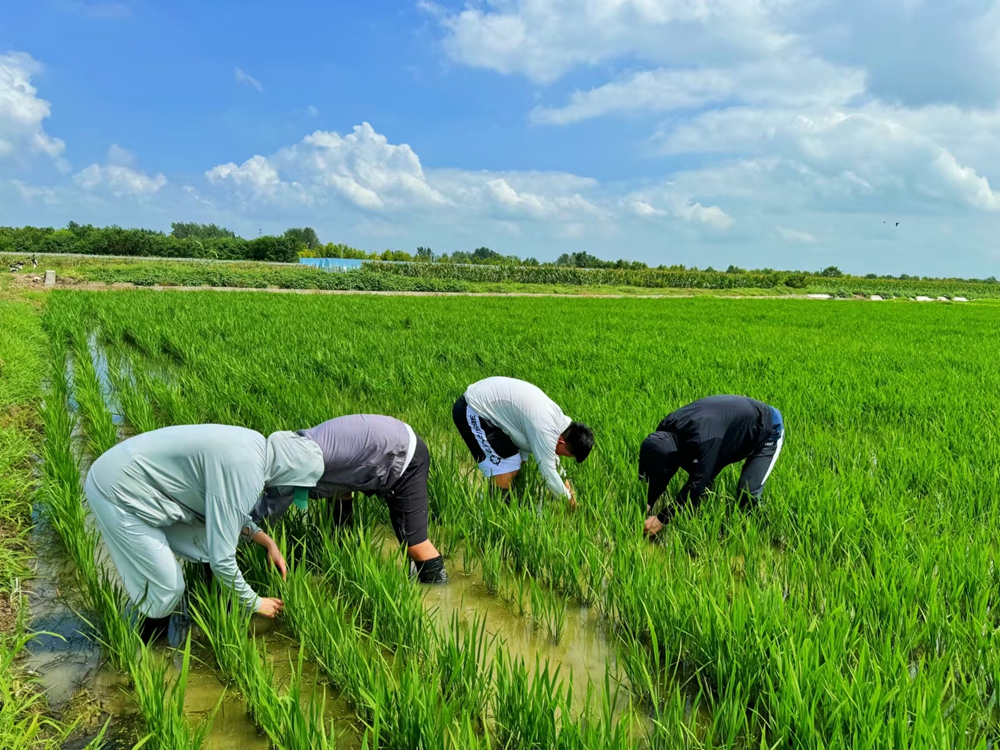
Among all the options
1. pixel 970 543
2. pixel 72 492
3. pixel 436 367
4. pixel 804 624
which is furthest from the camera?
pixel 436 367

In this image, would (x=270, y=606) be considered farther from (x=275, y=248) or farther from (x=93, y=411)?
(x=275, y=248)

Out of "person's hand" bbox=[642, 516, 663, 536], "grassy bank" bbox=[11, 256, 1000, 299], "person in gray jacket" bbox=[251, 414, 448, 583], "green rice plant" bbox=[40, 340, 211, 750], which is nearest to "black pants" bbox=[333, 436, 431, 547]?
"person in gray jacket" bbox=[251, 414, 448, 583]

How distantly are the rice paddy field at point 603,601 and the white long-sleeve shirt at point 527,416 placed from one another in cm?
24

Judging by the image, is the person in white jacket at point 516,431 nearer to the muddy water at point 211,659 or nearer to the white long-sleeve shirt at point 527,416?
the white long-sleeve shirt at point 527,416

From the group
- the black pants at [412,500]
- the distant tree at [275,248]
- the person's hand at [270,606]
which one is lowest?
the person's hand at [270,606]

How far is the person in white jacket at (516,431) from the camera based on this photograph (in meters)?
2.81

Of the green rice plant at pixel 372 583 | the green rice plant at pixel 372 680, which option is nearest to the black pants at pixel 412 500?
the green rice plant at pixel 372 583

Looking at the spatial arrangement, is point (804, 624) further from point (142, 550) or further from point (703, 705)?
point (142, 550)

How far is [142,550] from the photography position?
1954 millimetres

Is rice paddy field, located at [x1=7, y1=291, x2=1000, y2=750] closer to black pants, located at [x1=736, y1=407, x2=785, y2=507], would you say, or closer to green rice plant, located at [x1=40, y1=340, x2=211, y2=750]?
green rice plant, located at [x1=40, y1=340, x2=211, y2=750]

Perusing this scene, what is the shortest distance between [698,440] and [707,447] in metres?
0.07

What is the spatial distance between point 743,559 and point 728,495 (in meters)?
0.58

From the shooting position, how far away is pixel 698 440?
2.67m

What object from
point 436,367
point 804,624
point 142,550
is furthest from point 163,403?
point 804,624
